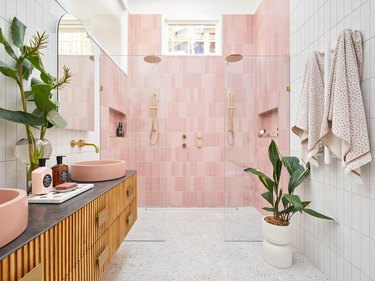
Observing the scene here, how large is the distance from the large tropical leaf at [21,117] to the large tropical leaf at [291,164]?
179cm

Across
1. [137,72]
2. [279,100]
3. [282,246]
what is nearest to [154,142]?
[137,72]

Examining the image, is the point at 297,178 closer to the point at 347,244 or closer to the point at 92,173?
the point at 347,244

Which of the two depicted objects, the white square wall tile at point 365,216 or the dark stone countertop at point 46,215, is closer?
the dark stone countertop at point 46,215

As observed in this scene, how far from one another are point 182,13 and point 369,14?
271 centimetres

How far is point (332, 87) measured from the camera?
1.37m

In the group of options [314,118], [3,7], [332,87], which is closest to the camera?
[3,7]

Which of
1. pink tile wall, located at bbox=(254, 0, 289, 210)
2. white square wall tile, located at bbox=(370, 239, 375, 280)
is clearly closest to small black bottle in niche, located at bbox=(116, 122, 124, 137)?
pink tile wall, located at bbox=(254, 0, 289, 210)

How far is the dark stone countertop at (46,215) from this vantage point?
2.01 ft

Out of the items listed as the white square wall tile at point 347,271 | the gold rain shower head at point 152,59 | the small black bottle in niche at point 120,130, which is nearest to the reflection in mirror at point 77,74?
the small black bottle in niche at point 120,130

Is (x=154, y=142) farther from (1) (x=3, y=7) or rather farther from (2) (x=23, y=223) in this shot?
(2) (x=23, y=223)

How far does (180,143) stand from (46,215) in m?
2.48

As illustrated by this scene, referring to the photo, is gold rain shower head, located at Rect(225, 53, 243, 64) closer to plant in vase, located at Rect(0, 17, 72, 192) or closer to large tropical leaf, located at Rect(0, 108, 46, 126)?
plant in vase, located at Rect(0, 17, 72, 192)

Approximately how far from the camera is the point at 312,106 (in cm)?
155

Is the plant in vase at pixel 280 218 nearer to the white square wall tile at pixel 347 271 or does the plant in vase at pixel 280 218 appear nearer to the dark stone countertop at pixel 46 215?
the white square wall tile at pixel 347 271
